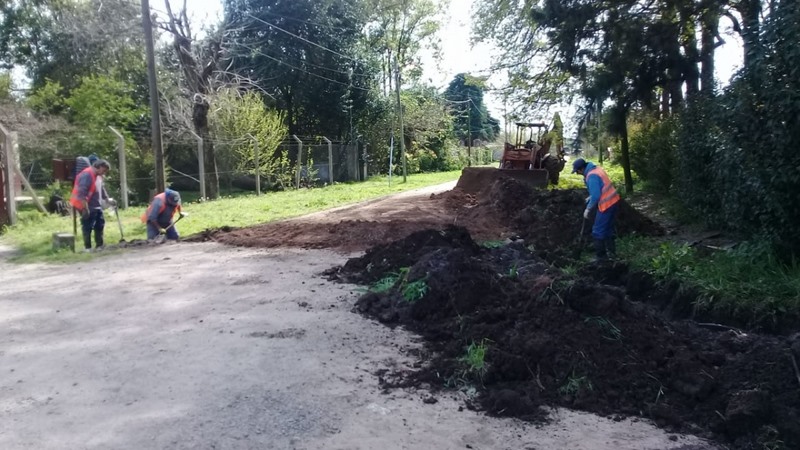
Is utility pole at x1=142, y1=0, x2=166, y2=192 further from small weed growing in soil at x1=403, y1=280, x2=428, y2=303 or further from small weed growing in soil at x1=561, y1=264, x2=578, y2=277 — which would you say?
small weed growing in soil at x1=403, y1=280, x2=428, y2=303

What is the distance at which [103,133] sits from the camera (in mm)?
20125

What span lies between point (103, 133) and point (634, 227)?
51.4 ft

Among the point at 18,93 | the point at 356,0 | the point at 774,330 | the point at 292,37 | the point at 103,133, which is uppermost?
the point at 356,0

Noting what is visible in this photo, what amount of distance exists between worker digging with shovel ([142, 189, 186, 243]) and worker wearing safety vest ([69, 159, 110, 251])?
3.37 ft

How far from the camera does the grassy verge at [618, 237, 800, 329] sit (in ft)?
22.5

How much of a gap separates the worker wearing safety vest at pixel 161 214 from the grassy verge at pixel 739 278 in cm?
862

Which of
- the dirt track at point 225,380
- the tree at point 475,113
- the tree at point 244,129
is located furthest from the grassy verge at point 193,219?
the tree at point 475,113

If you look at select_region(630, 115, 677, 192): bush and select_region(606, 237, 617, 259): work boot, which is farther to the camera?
select_region(630, 115, 677, 192): bush

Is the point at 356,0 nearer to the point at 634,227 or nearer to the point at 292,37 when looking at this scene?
the point at 292,37

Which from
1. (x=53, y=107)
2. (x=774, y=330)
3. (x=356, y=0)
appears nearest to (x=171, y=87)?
(x=53, y=107)

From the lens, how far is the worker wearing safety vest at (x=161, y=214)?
13031mm

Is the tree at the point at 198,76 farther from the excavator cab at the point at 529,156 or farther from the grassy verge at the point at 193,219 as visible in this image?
the excavator cab at the point at 529,156

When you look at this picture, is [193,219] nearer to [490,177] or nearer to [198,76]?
[490,177]

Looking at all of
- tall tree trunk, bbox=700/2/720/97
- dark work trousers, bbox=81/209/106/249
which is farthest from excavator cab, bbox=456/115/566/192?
dark work trousers, bbox=81/209/106/249
